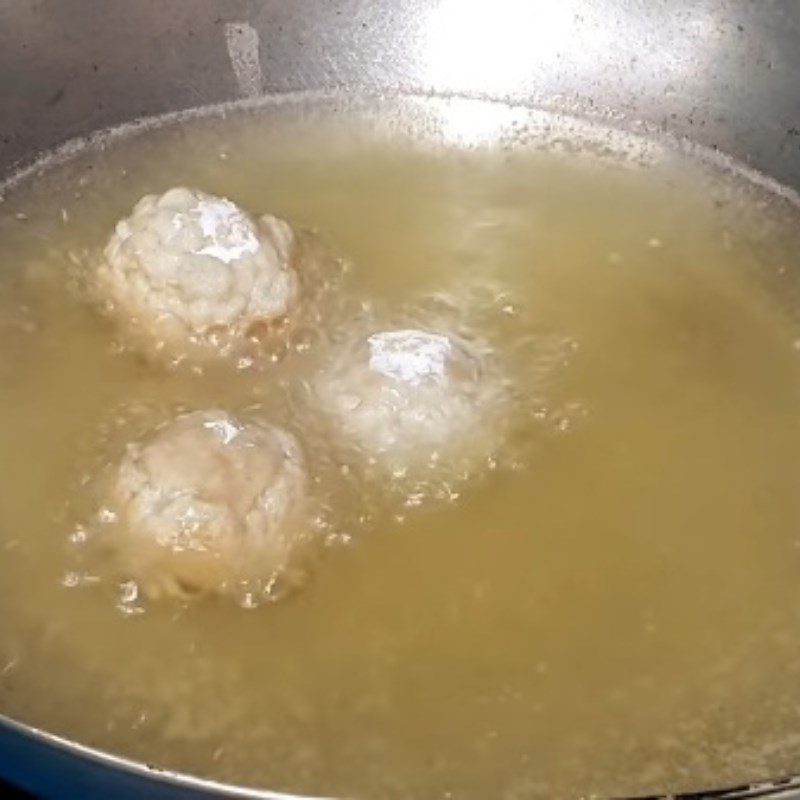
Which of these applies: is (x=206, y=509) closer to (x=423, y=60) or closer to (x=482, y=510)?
(x=482, y=510)

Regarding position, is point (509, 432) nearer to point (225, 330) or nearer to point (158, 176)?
point (225, 330)

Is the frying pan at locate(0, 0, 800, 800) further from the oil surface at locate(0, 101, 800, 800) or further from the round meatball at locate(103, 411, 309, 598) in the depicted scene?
the round meatball at locate(103, 411, 309, 598)

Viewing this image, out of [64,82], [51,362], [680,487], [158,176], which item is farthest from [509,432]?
[64,82]

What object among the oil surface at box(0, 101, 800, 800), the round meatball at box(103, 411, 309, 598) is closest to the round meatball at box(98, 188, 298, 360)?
the oil surface at box(0, 101, 800, 800)

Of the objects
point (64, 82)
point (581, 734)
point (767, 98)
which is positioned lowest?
point (581, 734)

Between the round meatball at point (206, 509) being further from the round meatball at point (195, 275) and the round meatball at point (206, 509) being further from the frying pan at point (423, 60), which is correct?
the frying pan at point (423, 60)

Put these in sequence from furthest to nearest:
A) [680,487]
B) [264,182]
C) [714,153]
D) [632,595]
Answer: [714,153] < [264,182] < [680,487] < [632,595]

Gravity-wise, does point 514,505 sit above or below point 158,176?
below
